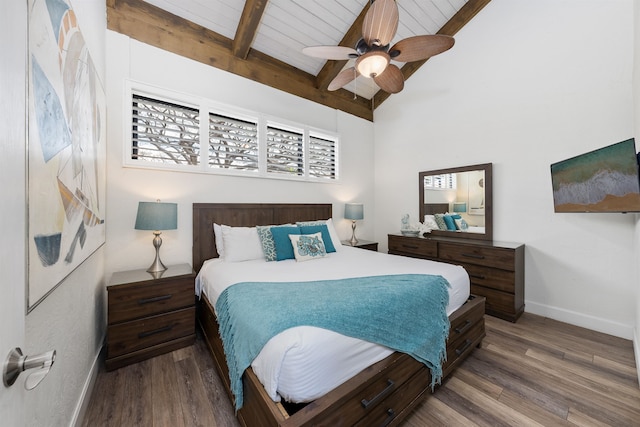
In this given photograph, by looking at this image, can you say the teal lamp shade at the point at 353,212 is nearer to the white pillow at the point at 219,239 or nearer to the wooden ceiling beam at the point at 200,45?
the wooden ceiling beam at the point at 200,45

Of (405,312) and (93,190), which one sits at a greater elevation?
(93,190)

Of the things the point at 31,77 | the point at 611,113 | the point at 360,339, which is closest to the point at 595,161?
the point at 611,113

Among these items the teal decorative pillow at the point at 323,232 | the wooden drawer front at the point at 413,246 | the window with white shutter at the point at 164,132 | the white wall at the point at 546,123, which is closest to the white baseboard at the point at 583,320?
the white wall at the point at 546,123

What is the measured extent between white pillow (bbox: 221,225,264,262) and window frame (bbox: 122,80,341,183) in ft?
2.62

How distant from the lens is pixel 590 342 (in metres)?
2.27

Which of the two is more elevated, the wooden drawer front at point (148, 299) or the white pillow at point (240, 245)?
the white pillow at point (240, 245)

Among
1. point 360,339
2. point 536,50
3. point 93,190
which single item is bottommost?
point 360,339

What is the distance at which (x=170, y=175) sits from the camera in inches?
105

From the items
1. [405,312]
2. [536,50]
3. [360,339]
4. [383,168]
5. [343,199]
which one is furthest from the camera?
[383,168]

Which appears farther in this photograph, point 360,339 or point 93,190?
point 93,190

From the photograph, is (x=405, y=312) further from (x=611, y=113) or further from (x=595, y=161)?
(x=611, y=113)

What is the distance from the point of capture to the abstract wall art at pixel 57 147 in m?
0.81

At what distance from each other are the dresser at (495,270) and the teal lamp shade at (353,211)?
1.26 meters

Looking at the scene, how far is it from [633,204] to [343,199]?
309 cm
